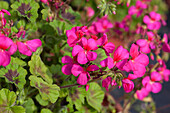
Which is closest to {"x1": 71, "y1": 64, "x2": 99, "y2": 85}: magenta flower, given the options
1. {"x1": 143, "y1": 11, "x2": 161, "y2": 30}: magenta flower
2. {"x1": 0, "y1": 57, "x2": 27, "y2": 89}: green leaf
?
{"x1": 0, "y1": 57, "x2": 27, "y2": 89}: green leaf

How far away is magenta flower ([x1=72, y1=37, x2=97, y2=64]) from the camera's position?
2.95ft

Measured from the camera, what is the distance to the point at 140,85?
1.46 meters

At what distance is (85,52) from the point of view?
937 millimetres

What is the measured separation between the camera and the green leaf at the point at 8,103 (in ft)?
3.44

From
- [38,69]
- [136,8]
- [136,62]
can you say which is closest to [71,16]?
[38,69]

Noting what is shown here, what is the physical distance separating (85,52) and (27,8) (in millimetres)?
540

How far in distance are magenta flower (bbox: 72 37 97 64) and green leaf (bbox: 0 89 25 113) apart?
418mm

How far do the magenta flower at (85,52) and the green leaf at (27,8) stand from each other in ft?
1.36

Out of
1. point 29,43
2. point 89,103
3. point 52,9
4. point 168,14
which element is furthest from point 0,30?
point 168,14

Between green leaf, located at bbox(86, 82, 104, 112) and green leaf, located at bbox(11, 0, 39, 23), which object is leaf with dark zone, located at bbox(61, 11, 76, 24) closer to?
green leaf, located at bbox(11, 0, 39, 23)

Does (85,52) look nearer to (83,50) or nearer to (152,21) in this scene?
(83,50)

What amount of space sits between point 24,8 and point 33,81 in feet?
1.56

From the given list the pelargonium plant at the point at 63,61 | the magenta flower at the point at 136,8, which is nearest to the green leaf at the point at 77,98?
the pelargonium plant at the point at 63,61

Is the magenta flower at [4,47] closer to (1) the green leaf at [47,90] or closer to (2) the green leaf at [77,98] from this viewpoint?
(1) the green leaf at [47,90]
